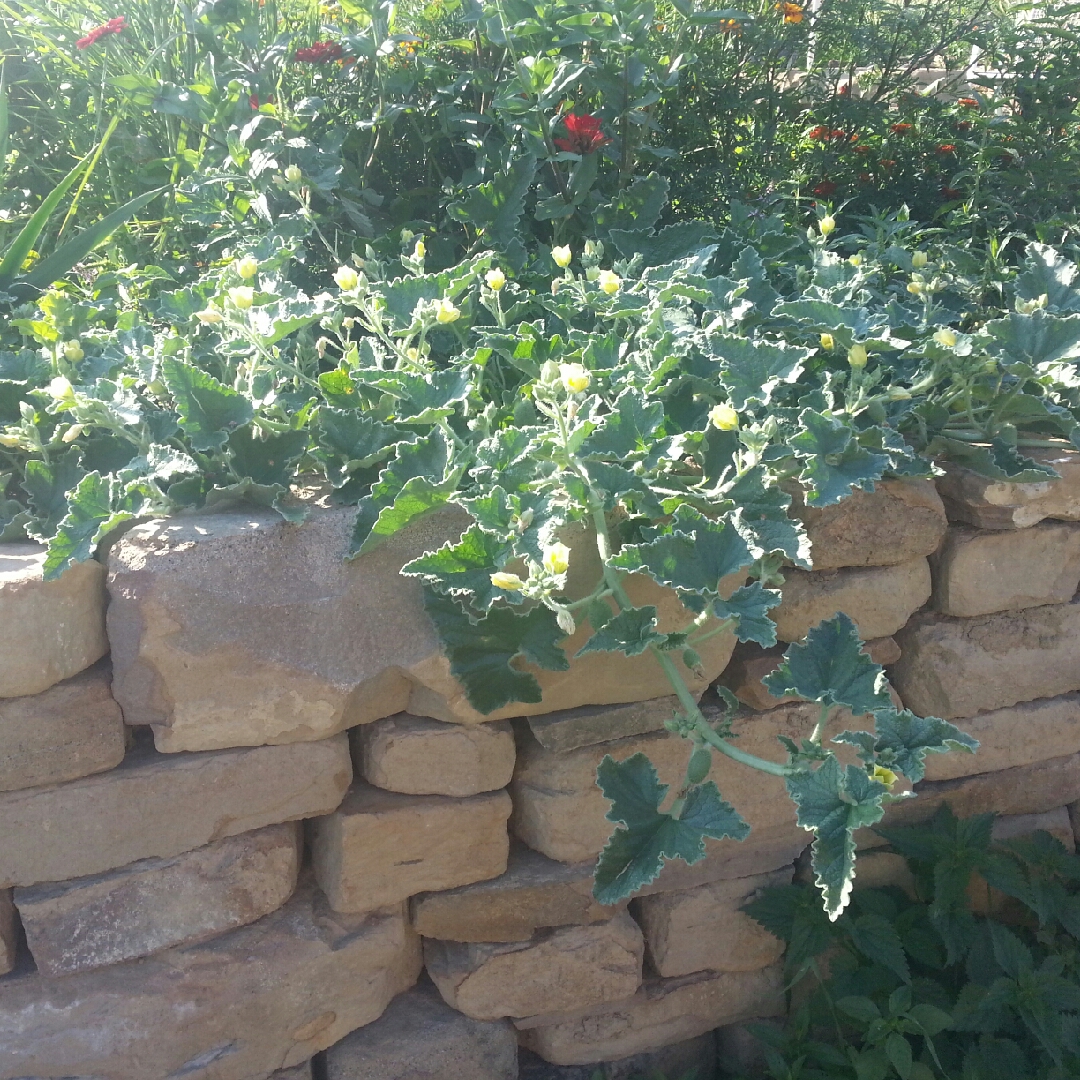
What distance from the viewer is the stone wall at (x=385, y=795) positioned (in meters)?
1.48

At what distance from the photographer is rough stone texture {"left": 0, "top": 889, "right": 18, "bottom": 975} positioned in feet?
5.26

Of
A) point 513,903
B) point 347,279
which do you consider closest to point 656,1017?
point 513,903

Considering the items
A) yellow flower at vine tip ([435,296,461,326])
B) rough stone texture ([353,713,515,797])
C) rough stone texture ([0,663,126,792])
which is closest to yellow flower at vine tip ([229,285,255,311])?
yellow flower at vine tip ([435,296,461,326])

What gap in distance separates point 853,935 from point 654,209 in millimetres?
1488

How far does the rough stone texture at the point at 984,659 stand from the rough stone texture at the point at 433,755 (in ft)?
2.57

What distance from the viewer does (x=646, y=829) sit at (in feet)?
4.64

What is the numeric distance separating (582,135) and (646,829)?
147cm

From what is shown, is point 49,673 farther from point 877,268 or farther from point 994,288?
point 994,288

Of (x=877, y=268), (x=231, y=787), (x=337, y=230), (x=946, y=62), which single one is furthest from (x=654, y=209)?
(x=946, y=62)

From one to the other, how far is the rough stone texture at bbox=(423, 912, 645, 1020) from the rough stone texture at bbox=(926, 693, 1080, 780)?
693 mm

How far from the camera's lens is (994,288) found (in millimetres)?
2307

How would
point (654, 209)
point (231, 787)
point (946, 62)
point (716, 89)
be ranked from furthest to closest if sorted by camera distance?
1. point (946, 62)
2. point (716, 89)
3. point (654, 209)
4. point (231, 787)

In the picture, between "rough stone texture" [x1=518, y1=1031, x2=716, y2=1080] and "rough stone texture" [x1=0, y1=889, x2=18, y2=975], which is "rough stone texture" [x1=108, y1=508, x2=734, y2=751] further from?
"rough stone texture" [x1=518, y1=1031, x2=716, y2=1080]

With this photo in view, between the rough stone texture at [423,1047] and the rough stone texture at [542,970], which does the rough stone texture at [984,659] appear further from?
the rough stone texture at [423,1047]
